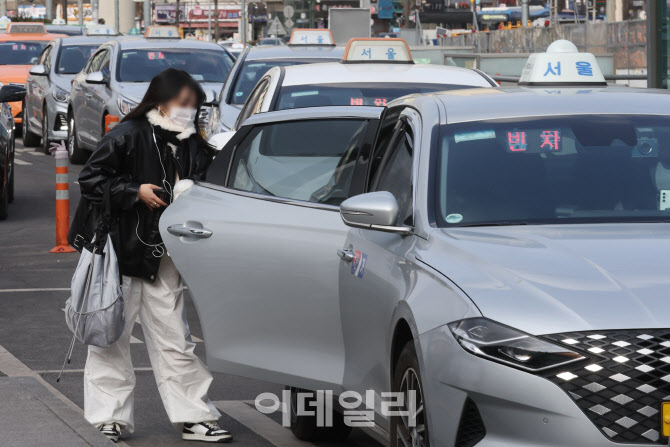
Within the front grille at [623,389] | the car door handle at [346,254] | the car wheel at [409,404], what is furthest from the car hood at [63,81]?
the front grille at [623,389]

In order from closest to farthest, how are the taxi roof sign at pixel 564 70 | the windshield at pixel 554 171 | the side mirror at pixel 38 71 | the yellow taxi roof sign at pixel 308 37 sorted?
1. the windshield at pixel 554 171
2. the taxi roof sign at pixel 564 70
3. the yellow taxi roof sign at pixel 308 37
4. the side mirror at pixel 38 71

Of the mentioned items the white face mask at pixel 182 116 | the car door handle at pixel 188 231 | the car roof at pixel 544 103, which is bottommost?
the car door handle at pixel 188 231

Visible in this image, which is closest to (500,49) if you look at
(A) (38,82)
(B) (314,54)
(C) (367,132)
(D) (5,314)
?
(A) (38,82)

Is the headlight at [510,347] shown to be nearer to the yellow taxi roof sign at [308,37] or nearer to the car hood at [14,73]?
the yellow taxi roof sign at [308,37]

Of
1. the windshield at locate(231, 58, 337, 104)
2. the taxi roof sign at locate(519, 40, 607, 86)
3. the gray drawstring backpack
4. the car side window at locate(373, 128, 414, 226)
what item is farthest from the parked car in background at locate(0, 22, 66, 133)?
the car side window at locate(373, 128, 414, 226)

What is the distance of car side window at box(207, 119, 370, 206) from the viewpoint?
671 cm

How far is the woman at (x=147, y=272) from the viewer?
672 centimetres

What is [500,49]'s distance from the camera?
48000 mm

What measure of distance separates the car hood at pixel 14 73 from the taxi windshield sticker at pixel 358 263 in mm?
23274

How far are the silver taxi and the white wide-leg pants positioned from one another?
0.36 metres

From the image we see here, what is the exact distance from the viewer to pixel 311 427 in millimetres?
6766

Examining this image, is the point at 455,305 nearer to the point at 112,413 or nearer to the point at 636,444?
the point at 636,444

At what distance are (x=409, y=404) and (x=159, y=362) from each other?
2.11 meters

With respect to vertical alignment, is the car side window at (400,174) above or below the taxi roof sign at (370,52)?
below
